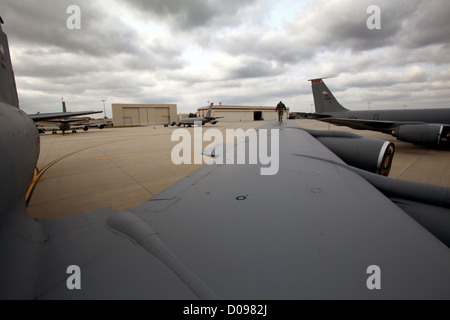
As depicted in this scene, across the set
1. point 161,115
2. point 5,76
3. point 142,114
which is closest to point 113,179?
point 5,76

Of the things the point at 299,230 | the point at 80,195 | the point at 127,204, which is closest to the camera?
the point at 299,230

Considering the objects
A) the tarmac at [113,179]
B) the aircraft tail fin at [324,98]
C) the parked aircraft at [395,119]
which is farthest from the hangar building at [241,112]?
the tarmac at [113,179]

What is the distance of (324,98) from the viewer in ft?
53.7

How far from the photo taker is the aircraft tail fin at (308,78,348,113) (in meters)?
16.1

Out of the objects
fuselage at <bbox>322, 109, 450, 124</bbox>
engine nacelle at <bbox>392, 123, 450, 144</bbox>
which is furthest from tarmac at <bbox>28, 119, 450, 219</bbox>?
fuselage at <bbox>322, 109, 450, 124</bbox>

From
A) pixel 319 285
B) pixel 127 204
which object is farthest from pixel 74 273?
pixel 127 204

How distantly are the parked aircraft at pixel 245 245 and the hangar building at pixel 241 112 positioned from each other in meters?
70.6

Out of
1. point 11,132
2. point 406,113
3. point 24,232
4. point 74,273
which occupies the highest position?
point 406,113

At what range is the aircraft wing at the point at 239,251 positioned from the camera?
2.32 feet

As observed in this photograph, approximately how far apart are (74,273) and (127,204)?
13.0ft

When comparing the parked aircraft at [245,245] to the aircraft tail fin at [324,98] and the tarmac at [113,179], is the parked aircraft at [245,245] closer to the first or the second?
the tarmac at [113,179]

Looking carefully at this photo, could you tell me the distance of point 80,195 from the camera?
16.7 ft
